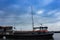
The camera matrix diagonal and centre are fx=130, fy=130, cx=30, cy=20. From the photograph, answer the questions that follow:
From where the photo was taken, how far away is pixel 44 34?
40.6m

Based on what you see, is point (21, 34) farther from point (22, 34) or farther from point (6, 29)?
point (6, 29)

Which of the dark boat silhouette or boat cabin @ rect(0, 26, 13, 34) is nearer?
the dark boat silhouette

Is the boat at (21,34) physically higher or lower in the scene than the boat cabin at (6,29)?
lower

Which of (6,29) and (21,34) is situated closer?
(21,34)

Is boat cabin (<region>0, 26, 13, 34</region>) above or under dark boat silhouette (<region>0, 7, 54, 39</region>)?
above

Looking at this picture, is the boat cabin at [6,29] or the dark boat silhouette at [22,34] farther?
the boat cabin at [6,29]

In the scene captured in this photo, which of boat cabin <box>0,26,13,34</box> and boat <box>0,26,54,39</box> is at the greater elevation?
boat cabin <box>0,26,13,34</box>

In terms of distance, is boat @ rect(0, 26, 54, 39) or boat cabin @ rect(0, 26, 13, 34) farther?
boat cabin @ rect(0, 26, 13, 34)

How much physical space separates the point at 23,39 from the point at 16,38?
2269 mm

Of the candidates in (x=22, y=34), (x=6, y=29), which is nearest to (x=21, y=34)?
(x=22, y=34)

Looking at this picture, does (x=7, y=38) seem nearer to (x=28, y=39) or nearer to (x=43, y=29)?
(x=28, y=39)

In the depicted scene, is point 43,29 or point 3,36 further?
point 43,29

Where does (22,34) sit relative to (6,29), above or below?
below

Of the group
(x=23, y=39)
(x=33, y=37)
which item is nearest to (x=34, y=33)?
(x=33, y=37)
